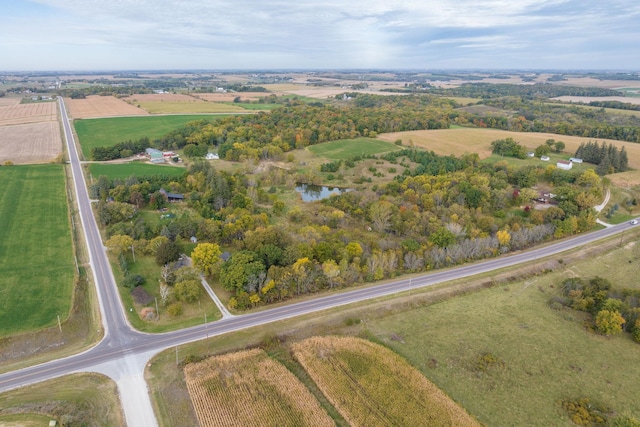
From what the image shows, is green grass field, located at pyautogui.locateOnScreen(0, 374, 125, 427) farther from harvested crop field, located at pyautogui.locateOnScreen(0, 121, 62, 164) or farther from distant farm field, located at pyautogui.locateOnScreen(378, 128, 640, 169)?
distant farm field, located at pyautogui.locateOnScreen(378, 128, 640, 169)

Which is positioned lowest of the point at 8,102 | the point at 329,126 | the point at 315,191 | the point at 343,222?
the point at 315,191

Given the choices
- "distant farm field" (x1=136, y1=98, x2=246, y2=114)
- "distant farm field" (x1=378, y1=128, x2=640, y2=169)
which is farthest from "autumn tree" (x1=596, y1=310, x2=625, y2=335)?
"distant farm field" (x1=136, y1=98, x2=246, y2=114)

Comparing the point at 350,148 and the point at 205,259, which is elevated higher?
the point at 350,148

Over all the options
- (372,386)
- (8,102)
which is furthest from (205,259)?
(8,102)

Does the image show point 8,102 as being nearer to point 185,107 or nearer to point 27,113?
point 27,113

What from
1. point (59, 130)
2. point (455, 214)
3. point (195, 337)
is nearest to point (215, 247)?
point (195, 337)

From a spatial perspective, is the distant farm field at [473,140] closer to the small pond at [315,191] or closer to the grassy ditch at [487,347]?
the small pond at [315,191]
